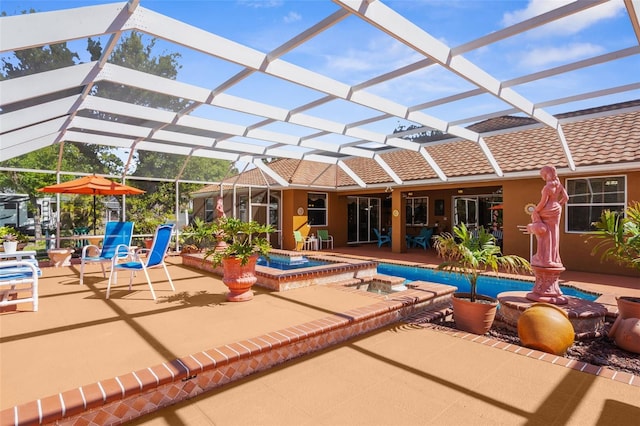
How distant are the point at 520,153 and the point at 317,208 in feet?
27.9

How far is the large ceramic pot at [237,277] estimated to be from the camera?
17.3 ft

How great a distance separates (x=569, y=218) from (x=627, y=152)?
2.20 m

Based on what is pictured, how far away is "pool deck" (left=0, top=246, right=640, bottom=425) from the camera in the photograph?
2684 mm

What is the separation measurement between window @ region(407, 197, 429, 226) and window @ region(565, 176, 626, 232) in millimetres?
7512

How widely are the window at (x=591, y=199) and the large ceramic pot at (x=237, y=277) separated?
373 inches

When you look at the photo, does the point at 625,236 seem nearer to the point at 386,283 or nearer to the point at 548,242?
the point at 548,242

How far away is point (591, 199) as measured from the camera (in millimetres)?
9719

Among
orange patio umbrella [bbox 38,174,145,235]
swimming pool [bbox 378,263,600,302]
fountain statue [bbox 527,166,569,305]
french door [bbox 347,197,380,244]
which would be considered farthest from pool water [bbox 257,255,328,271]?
fountain statue [bbox 527,166,569,305]

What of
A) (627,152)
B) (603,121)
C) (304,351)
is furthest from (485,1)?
(603,121)

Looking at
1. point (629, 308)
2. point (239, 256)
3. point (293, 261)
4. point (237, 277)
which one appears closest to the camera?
point (629, 308)

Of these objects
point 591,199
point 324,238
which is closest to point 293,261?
point 324,238

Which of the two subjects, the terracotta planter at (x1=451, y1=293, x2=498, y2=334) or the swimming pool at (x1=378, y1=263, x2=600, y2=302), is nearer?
the terracotta planter at (x1=451, y1=293, x2=498, y2=334)

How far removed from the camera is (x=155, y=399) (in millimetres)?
2805

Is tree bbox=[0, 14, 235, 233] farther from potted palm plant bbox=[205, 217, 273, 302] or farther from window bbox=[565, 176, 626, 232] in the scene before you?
window bbox=[565, 176, 626, 232]
